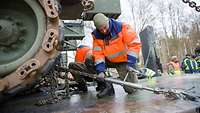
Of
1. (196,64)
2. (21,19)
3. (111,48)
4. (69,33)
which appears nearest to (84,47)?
(69,33)

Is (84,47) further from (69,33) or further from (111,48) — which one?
(111,48)

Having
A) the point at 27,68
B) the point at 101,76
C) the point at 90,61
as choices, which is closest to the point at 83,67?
the point at 90,61

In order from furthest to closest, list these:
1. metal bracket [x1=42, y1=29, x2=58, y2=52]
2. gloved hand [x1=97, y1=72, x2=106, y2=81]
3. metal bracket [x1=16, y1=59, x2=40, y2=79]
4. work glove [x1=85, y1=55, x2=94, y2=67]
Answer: work glove [x1=85, y1=55, x2=94, y2=67] → gloved hand [x1=97, y1=72, x2=106, y2=81] → metal bracket [x1=42, y1=29, x2=58, y2=52] → metal bracket [x1=16, y1=59, x2=40, y2=79]

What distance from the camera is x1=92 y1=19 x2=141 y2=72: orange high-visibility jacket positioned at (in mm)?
4332

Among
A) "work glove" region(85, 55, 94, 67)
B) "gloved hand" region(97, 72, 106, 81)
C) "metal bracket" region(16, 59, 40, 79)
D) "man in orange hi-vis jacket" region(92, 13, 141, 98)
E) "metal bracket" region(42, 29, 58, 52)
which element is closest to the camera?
"metal bracket" region(16, 59, 40, 79)

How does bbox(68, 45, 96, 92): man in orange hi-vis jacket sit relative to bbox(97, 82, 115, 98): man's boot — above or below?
above

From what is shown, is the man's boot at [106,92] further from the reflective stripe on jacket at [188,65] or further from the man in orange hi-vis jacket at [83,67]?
the reflective stripe on jacket at [188,65]

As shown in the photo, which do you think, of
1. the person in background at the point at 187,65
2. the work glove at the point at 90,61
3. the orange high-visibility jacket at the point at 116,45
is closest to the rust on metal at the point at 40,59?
the orange high-visibility jacket at the point at 116,45

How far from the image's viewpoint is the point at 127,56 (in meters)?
4.41

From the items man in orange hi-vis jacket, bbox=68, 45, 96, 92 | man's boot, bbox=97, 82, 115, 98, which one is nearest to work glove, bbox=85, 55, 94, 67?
man in orange hi-vis jacket, bbox=68, 45, 96, 92

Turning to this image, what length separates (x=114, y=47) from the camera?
4.55 metres

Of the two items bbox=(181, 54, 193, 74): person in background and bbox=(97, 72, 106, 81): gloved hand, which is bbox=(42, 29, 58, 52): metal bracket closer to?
bbox=(97, 72, 106, 81): gloved hand

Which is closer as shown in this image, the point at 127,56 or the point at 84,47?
the point at 127,56

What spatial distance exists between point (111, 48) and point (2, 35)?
1.86 m
